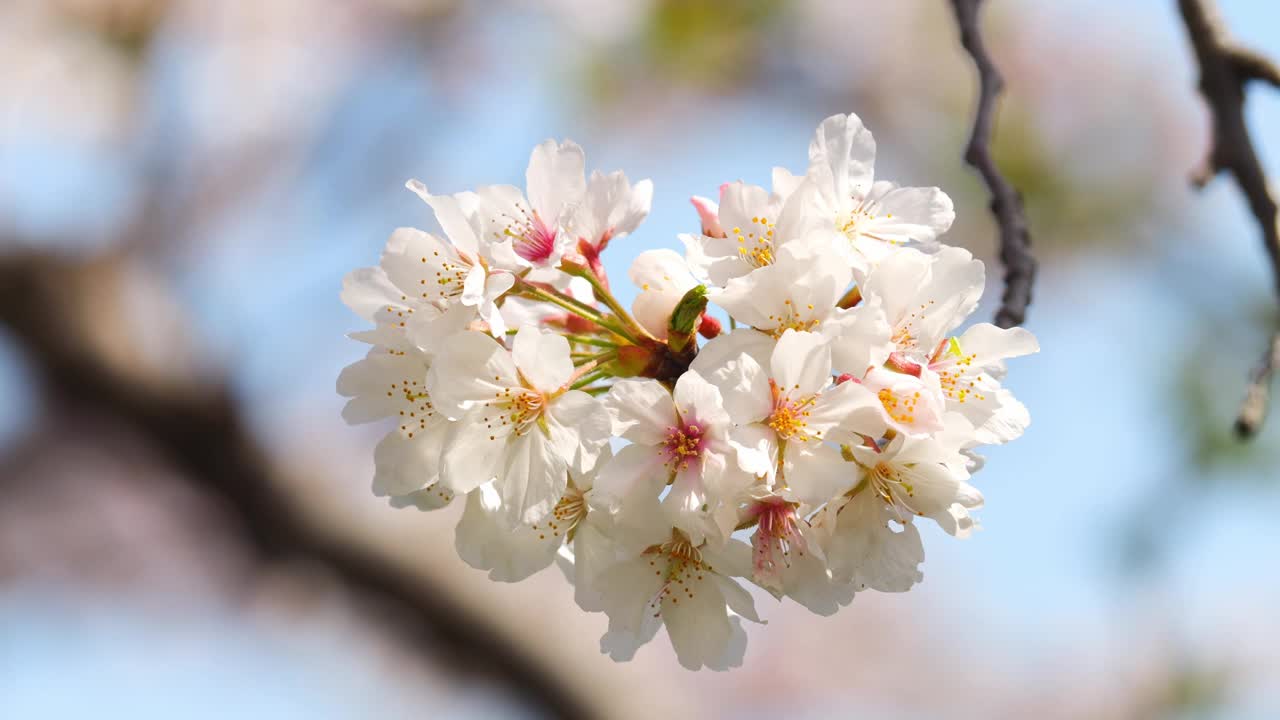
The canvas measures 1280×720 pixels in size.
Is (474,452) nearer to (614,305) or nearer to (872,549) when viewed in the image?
(614,305)

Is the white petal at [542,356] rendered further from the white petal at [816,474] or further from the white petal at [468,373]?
the white petal at [816,474]

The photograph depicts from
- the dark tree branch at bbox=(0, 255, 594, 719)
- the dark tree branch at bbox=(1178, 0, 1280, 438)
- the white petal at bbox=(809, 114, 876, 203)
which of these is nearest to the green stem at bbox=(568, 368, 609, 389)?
the white petal at bbox=(809, 114, 876, 203)

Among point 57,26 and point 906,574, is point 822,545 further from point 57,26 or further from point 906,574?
point 57,26

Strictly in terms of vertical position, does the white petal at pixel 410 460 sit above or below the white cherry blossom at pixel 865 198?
below

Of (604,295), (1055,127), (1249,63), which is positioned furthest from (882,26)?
(604,295)

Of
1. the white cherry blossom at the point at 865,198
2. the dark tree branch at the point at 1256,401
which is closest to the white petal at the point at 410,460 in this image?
the white cherry blossom at the point at 865,198

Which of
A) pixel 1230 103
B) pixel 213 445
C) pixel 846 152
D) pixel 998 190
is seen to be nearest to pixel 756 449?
pixel 846 152
